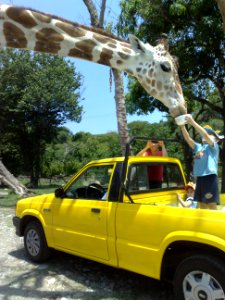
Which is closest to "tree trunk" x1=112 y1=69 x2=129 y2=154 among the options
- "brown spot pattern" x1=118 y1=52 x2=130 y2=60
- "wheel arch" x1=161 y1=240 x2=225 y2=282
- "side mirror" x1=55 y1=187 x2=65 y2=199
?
"brown spot pattern" x1=118 y1=52 x2=130 y2=60

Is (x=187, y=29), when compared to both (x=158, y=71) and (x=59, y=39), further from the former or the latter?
(x=59, y=39)

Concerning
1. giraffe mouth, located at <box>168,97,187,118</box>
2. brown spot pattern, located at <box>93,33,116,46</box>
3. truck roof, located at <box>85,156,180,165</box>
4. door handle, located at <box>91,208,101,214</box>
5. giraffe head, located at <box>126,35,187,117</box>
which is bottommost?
door handle, located at <box>91,208,101,214</box>

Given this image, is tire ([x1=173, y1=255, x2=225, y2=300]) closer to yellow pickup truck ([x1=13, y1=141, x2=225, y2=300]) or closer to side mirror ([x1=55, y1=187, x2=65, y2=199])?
yellow pickup truck ([x1=13, y1=141, x2=225, y2=300])

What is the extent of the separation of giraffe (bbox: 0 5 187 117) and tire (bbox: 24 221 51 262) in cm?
278

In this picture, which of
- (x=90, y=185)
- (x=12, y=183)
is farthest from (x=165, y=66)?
(x=12, y=183)

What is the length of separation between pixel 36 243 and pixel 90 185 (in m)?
1.43

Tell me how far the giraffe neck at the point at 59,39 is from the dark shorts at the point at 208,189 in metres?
2.33

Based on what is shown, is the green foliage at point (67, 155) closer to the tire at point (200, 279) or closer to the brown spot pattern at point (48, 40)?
the brown spot pattern at point (48, 40)

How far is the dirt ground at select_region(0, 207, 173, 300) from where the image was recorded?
196 inches

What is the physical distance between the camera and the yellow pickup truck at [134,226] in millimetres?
3984

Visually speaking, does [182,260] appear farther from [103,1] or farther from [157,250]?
[103,1]

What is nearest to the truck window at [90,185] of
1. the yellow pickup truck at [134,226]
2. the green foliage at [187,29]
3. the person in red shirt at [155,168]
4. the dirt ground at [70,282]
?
the yellow pickup truck at [134,226]

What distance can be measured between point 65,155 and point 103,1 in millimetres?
28430

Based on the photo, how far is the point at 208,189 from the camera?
5.09m
